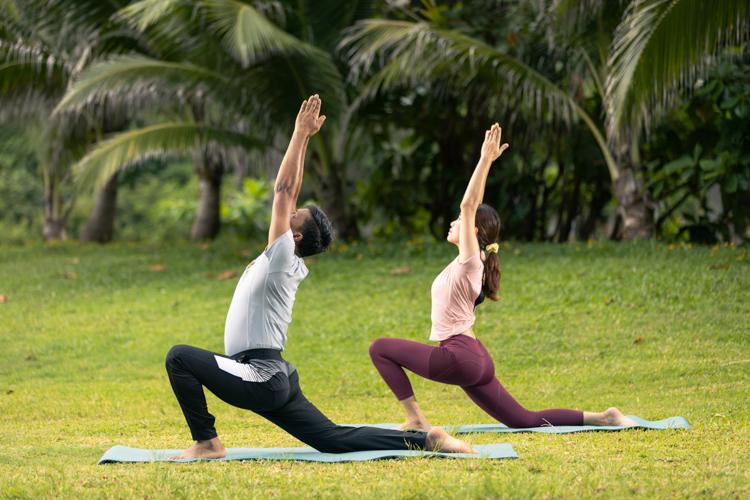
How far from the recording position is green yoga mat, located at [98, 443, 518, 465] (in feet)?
19.4

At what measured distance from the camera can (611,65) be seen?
13.7 m

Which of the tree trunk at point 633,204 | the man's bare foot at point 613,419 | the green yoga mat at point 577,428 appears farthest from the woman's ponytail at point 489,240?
the tree trunk at point 633,204

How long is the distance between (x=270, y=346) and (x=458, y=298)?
137cm

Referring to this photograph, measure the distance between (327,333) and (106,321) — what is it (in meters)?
2.86

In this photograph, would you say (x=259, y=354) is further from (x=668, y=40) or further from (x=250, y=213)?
(x=250, y=213)

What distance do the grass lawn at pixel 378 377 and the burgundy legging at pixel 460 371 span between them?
0.20 metres

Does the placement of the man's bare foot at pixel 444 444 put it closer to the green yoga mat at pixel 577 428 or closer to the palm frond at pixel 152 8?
the green yoga mat at pixel 577 428

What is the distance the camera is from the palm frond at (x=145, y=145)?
1512cm

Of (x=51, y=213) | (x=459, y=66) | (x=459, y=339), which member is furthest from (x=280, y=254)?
(x=51, y=213)

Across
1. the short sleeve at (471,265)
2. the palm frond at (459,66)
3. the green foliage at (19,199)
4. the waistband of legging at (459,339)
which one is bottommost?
the green foliage at (19,199)

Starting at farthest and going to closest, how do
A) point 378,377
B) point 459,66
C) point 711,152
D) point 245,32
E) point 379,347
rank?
point 711,152
point 459,66
point 245,32
point 378,377
point 379,347

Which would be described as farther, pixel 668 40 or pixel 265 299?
pixel 668 40

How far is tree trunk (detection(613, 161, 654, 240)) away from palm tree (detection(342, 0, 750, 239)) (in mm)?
13

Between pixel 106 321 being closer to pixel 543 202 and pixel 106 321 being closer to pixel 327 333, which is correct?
pixel 327 333
